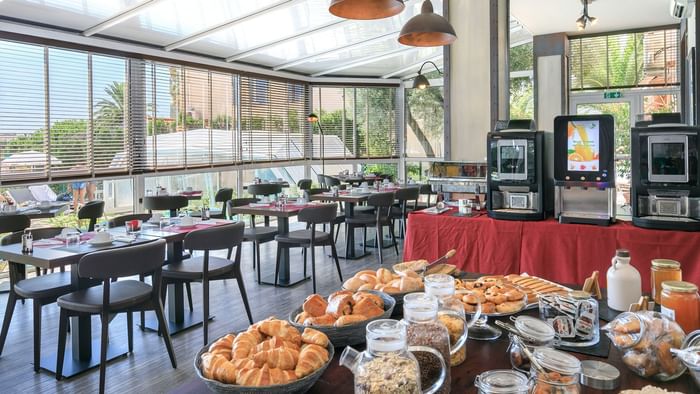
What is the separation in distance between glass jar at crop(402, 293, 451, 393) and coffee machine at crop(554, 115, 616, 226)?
248cm

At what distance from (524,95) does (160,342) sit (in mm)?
7652

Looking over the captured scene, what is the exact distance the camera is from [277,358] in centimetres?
108

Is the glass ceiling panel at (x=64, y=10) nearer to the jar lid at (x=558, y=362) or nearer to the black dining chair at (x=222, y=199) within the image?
the black dining chair at (x=222, y=199)

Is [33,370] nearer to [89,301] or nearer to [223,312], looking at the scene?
[89,301]

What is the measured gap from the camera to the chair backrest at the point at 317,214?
4676mm

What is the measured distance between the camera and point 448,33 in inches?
122

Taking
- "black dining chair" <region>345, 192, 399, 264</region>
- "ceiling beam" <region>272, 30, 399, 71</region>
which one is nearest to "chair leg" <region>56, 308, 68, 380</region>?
"black dining chair" <region>345, 192, 399, 264</region>

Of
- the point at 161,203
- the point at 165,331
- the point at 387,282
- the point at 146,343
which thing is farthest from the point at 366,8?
the point at 161,203

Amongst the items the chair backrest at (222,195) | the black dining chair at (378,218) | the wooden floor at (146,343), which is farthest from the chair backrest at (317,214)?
the chair backrest at (222,195)

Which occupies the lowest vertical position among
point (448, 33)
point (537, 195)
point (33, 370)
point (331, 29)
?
point (33, 370)

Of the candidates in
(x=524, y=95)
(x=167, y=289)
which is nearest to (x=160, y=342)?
(x=167, y=289)

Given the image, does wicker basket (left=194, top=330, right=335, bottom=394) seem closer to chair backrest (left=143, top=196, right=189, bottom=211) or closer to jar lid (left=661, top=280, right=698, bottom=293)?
jar lid (left=661, top=280, right=698, bottom=293)

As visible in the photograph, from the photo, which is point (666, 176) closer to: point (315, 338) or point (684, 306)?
point (684, 306)

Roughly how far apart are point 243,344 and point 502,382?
59cm
